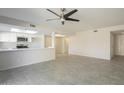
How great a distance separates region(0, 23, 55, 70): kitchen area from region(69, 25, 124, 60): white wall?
3.30 meters

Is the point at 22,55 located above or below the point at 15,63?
above

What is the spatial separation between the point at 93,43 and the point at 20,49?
5731mm

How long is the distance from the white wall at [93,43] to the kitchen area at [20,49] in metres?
3.30

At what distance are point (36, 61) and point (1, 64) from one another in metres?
1.87

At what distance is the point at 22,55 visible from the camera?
4637 millimetres

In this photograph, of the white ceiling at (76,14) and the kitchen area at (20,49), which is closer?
the white ceiling at (76,14)

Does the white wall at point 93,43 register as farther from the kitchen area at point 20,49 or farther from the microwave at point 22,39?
the microwave at point 22,39

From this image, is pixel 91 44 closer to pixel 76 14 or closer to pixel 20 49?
pixel 76 14

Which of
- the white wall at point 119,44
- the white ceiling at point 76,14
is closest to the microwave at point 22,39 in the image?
the white ceiling at point 76,14

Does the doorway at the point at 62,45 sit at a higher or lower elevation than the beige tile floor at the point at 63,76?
higher

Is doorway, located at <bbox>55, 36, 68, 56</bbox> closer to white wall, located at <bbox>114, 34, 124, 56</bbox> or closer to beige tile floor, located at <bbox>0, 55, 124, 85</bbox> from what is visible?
white wall, located at <bbox>114, 34, 124, 56</bbox>

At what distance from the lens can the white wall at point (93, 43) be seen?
251 inches
